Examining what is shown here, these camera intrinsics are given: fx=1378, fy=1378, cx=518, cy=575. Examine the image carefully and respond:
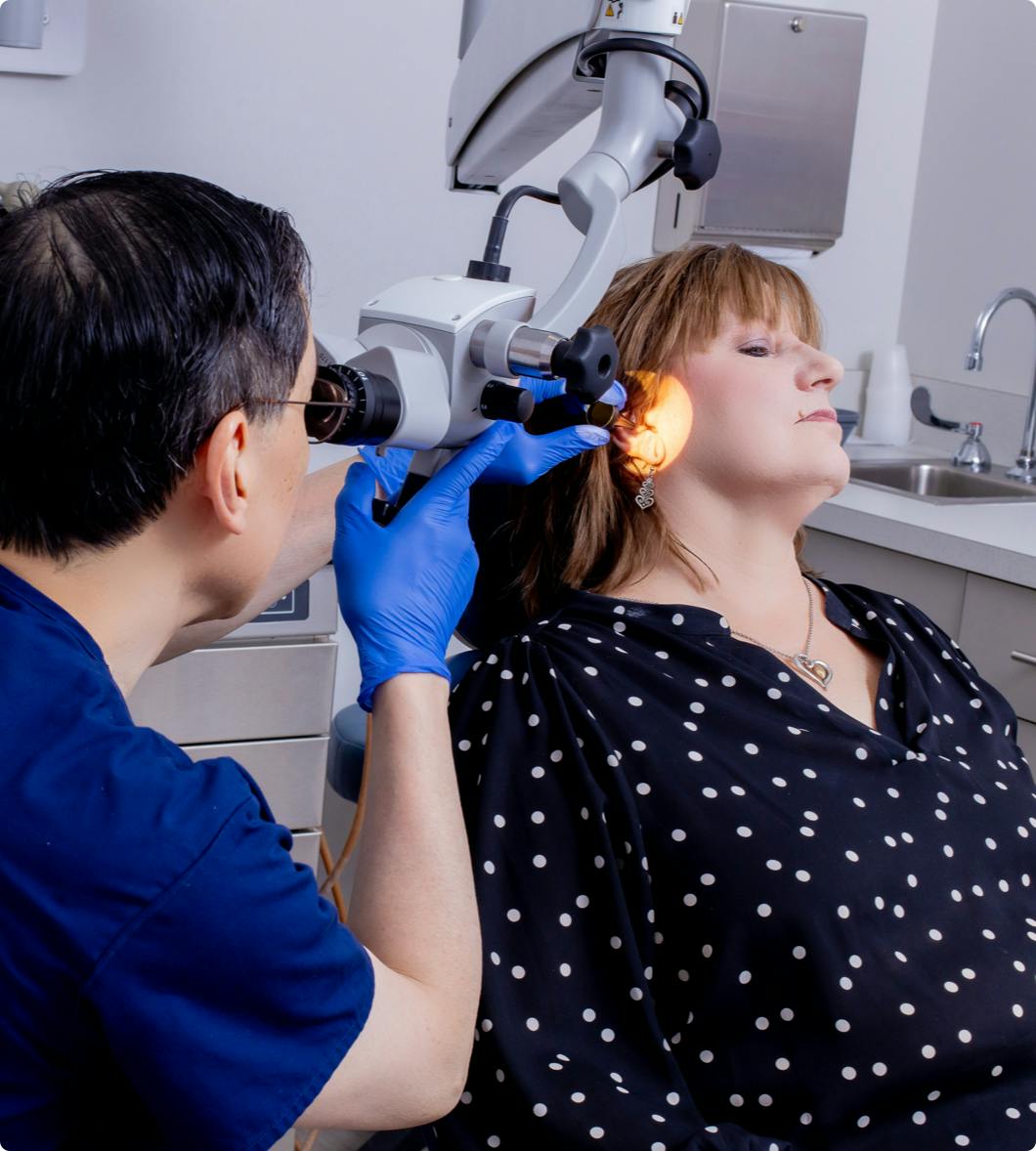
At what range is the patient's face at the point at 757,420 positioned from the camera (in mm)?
1483

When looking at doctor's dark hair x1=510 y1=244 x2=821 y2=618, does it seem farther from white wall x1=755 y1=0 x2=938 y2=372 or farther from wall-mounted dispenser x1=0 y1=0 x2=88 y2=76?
white wall x1=755 y1=0 x2=938 y2=372

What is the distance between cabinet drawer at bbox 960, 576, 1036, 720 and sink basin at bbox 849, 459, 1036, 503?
60 cm

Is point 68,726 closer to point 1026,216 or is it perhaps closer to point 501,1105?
point 501,1105

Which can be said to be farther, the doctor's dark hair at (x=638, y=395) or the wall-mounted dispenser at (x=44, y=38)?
the wall-mounted dispenser at (x=44, y=38)

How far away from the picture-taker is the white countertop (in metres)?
2.25

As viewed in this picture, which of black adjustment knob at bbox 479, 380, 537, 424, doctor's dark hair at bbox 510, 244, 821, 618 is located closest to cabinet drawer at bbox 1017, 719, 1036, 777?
doctor's dark hair at bbox 510, 244, 821, 618

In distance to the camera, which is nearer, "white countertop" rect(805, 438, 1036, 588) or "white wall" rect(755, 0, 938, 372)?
"white countertop" rect(805, 438, 1036, 588)

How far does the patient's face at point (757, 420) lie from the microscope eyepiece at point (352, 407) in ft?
1.70

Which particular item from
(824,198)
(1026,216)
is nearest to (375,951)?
Result: (824,198)

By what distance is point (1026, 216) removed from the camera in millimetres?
3043

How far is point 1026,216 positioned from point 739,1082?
2399 mm

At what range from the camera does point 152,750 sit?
82 centimetres

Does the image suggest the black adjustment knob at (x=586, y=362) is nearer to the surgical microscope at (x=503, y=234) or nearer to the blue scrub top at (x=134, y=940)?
the surgical microscope at (x=503, y=234)

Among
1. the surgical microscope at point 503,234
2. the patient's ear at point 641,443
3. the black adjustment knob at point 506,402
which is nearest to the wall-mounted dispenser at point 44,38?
the surgical microscope at point 503,234
